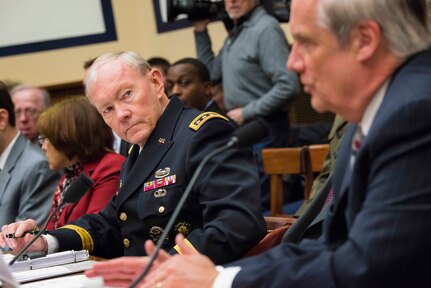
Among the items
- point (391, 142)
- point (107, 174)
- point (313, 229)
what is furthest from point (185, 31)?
point (391, 142)

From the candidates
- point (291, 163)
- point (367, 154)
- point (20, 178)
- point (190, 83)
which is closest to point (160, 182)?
point (367, 154)

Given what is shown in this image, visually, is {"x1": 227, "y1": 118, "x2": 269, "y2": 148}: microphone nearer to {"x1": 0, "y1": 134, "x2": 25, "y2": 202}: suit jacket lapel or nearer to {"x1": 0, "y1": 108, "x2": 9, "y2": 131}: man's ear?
{"x1": 0, "y1": 134, "x2": 25, "y2": 202}: suit jacket lapel

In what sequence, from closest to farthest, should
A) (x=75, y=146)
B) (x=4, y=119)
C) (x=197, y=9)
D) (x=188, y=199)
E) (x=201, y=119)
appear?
(x=188, y=199) → (x=201, y=119) → (x=75, y=146) → (x=4, y=119) → (x=197, y=9)

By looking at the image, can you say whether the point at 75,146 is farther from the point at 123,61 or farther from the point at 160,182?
the point at 160,182

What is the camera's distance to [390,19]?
1320mm

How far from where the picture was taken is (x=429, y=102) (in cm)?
127

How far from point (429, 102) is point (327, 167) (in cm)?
182

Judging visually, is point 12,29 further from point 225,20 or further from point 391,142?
point 391,142

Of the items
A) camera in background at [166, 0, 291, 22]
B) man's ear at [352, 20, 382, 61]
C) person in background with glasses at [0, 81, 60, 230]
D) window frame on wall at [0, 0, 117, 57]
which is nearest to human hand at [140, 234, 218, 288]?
Answer: man's ear at [352, 20, 382, 61]

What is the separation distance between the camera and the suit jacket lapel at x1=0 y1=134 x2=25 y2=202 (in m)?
3.47

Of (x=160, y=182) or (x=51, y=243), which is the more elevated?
(x=160, y=182)

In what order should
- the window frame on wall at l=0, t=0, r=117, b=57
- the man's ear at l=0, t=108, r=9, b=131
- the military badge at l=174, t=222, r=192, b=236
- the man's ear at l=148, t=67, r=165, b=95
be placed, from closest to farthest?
1. the military badge at l=174, t=222, r=192, b=236
2. the man's ear at l=148, t=67, r=165, b=95
3. the man's ear at l=0, t=108, r=9, b=131
4. the window frame on wall at l=0, t=0, r=117, b=57

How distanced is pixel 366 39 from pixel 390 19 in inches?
2.0

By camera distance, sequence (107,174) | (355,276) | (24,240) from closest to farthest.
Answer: (355,276)
(24,240)
(107,174)
